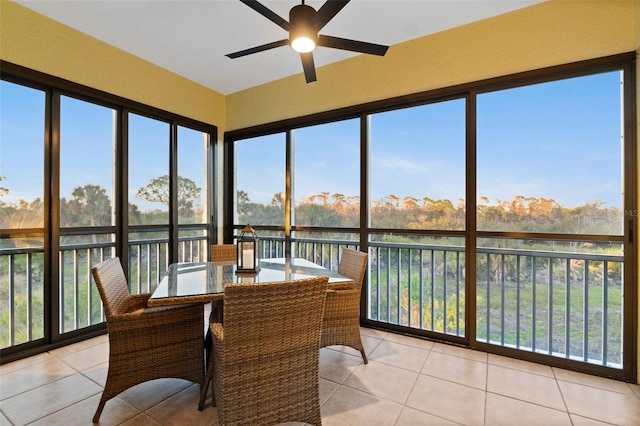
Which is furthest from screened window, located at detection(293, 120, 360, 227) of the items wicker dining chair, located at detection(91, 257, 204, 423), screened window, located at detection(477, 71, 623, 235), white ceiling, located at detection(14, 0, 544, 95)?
wicker dining chair, located at detection(91, 257, 204, 423)

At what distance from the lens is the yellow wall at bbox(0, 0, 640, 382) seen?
7.56ft

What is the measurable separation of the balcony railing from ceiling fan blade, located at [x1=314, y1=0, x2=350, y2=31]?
7.25 feet

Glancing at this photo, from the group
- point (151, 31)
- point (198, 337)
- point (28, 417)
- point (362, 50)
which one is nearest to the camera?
point (28, 417)

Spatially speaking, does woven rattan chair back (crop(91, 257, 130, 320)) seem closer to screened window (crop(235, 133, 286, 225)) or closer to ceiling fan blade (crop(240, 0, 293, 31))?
ceiling fan blade (crop(240, 0, 293, 31))

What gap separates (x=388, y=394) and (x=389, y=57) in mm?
3013

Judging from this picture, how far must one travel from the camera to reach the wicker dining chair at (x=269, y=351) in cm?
135

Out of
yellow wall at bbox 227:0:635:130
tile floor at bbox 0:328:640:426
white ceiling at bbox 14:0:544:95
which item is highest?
white ceiling at bbox 14:0:544:95

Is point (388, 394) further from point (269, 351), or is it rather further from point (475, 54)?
point (475, 54)

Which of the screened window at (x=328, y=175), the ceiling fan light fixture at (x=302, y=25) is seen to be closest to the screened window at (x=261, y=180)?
the screened window at (x=328, y=175)

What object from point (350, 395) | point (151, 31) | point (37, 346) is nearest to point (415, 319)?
point (350, 395)

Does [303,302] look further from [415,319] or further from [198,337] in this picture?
[415,319]

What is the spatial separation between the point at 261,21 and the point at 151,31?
1076 millimetres

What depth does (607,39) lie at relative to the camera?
225cm

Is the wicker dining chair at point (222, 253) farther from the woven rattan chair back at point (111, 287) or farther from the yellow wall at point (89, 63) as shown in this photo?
the yellow wall at point (89, 63)
